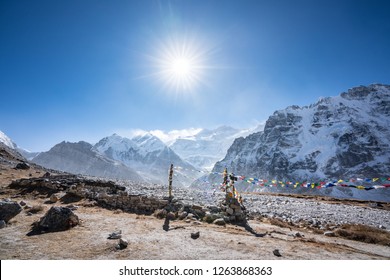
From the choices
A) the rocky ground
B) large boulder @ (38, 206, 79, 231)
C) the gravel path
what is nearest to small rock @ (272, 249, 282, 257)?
the rocky ground

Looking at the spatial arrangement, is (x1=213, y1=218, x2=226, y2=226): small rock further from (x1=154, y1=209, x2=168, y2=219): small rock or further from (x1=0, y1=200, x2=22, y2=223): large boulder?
(x1=0, y1=200, x2=22, y2=223): large boulder

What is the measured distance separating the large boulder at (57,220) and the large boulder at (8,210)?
243cm

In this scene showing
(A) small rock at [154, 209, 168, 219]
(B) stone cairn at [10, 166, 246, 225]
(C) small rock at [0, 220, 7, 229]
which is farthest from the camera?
→ (A) small rock at [154, 209, 168, 219]

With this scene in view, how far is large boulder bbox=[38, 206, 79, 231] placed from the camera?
10.2m

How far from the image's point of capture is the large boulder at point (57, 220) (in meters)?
10.2

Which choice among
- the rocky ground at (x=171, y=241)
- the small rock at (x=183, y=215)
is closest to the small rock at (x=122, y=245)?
the rocky ground at (x=171, y=241)

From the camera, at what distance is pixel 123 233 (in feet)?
33.7

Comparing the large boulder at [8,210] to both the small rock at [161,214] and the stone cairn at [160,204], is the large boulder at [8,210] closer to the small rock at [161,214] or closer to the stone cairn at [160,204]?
the stone cairn at [160,204]

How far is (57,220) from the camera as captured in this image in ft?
34.3

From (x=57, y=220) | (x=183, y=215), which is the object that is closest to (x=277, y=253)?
(x=183, y=215)

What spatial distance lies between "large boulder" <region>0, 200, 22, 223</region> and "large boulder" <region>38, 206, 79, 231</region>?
2.43m
